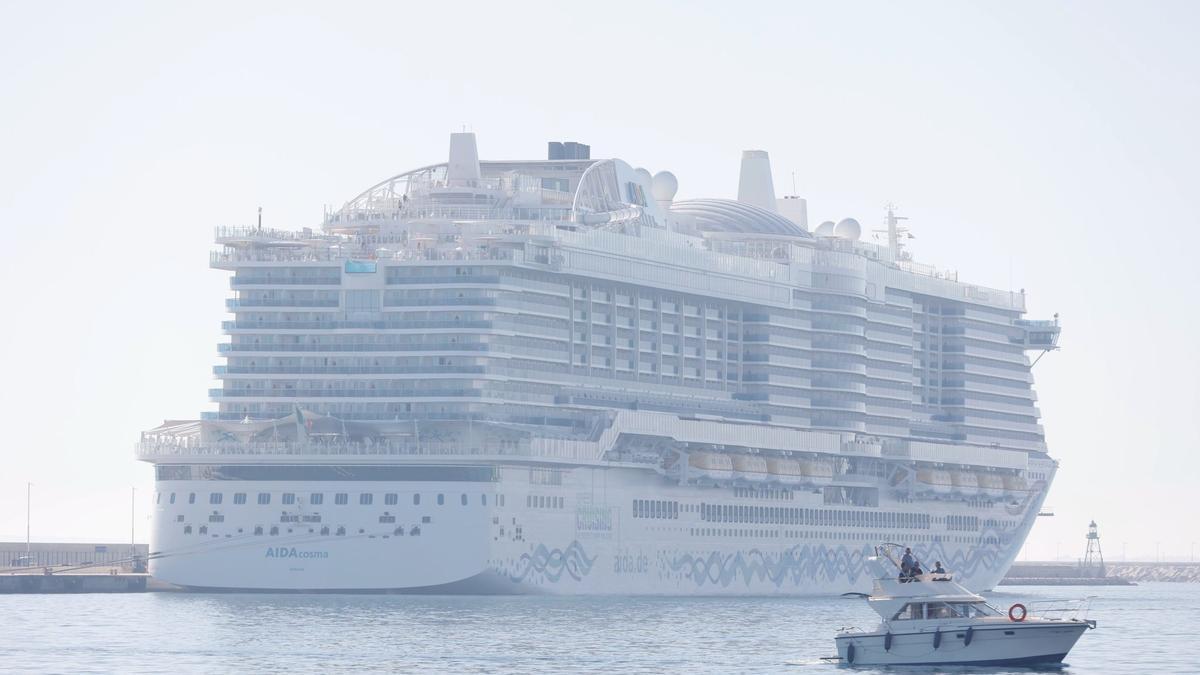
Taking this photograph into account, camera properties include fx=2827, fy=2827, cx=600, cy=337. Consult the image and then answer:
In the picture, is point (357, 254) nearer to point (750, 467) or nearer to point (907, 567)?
point (750, 467)

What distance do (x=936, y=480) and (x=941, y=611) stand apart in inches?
2703

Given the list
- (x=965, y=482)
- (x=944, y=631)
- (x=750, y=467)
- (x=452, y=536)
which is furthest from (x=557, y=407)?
(x=944, y=631)

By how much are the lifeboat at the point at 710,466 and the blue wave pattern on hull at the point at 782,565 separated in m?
4.02

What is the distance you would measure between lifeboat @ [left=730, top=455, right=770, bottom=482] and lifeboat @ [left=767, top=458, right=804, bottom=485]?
67 cm

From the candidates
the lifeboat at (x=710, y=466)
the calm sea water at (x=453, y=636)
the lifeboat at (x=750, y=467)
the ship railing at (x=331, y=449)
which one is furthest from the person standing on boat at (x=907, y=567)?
the lifeboat at (x=750, y=467)

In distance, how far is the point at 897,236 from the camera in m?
170

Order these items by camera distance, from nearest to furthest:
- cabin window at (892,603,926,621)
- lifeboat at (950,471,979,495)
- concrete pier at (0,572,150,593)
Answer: cabin window at (892,603,926,621)
concrete pier at (0,572,150,593)
lifeboat at (950,471,979,495)

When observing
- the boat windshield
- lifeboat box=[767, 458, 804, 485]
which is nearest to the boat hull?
the boat windshield

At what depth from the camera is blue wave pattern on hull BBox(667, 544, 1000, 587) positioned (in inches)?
5463

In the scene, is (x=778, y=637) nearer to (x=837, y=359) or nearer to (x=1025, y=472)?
(x=837, y=359)

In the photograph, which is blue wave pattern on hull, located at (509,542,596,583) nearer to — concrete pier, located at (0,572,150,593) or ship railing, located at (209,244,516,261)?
ship railing, located at (209,244,516,261)

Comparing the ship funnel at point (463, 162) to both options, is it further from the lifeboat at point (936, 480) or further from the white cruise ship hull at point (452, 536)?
the lifeboat at point (936, 480)

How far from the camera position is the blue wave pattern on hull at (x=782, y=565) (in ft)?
455

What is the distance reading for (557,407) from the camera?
433 feet
